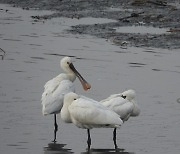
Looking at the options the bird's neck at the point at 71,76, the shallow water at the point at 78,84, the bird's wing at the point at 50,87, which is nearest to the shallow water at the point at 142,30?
the shallow water at the point at 78,84

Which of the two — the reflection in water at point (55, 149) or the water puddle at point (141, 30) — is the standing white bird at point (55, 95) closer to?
the reflection in water at point (55, 149)

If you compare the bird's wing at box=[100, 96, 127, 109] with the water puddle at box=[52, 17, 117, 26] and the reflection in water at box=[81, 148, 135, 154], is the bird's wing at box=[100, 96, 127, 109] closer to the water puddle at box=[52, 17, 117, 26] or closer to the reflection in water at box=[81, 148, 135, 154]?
the reflection in water at box=[81, 148, 135, 154]

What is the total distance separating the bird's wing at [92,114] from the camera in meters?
11.8

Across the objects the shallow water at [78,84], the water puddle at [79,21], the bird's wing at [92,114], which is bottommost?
the shallow water at [78,84]

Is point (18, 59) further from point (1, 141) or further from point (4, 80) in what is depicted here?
point (1, 141)

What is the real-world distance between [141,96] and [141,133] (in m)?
3.21

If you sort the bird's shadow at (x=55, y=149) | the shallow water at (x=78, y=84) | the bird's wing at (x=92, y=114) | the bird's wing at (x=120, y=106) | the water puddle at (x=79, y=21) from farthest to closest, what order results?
the water puddle at (x=79, y=21)
the bird's wing at (x=120, y=106)
the shallow water at (x=78, y=84)
the bird's wing at (x=92, y=114)
the bird's shadow at (x=55, y=149)

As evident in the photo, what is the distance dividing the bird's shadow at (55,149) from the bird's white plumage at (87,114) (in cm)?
48

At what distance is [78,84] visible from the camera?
56.9 feet

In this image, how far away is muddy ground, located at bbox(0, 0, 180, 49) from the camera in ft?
76.2

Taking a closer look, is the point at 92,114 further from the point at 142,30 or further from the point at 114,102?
the point at 142,30

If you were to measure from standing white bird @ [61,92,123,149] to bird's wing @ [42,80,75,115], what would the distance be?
1.91 ft

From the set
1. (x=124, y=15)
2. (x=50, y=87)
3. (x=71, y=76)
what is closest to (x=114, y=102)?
(x=50, y=87)

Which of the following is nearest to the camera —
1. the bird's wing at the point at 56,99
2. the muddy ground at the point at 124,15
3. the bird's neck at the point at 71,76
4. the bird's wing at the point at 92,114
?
the bird's wing at the point at 92,114
